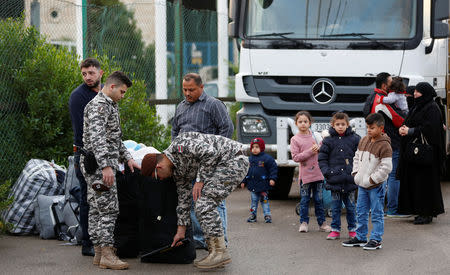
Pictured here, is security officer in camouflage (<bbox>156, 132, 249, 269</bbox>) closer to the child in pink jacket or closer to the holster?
the holster

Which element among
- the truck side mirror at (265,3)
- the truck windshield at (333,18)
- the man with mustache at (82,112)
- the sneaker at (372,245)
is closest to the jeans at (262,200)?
the sneaker at (372,245)

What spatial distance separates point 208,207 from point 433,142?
387 cm

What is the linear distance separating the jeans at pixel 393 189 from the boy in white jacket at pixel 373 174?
6.76 feet

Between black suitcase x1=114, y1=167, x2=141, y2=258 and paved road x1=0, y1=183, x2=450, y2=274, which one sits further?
black suitcase x1=114, y1=167, x2=141, y2=258

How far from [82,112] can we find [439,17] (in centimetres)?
546

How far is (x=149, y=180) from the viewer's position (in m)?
7.73

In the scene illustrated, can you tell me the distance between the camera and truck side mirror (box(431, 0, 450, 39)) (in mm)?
11234

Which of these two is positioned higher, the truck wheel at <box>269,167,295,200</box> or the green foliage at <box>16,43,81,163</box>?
the green foliage at <box>16,43,81,163</box>

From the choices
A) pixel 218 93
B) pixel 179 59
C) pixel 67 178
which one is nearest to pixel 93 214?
pixel 67 178

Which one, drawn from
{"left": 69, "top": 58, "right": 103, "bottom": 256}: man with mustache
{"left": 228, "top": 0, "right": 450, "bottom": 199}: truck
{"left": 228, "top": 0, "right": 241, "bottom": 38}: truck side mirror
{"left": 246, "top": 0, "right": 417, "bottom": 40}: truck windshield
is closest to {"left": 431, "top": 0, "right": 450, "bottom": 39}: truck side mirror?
{"left": 228, "top": 0, "right": 450, "bottom": 199}: truck

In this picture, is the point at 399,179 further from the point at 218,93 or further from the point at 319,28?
the point at 218,93

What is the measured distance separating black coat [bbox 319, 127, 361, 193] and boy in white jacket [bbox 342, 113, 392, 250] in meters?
0.36

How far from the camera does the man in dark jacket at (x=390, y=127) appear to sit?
10539mm

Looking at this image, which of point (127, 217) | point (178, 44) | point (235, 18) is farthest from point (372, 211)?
point (178, 44)
